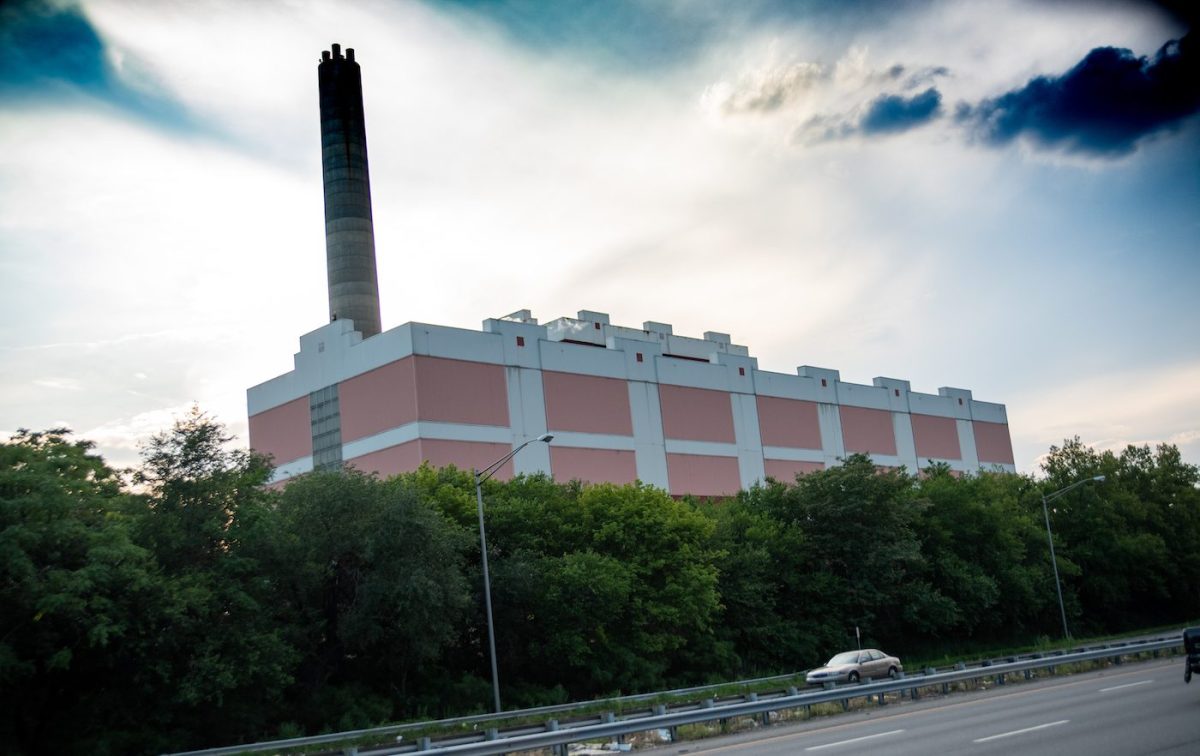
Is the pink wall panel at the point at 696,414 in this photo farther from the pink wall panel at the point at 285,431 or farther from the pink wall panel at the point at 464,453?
the pink wall panel at the point at 285,431

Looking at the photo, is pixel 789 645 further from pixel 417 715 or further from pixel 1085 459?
pixel 1085 459

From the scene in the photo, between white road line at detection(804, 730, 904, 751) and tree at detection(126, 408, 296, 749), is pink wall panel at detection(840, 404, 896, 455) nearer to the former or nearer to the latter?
tree at detection(126, 408, 296, 749)

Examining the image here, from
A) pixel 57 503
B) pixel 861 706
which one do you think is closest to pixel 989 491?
pixel 861 706

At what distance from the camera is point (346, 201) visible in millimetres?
82812

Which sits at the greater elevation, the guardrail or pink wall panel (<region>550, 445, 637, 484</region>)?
pink wall panel (<region>550, 445, 637, 484</region>)

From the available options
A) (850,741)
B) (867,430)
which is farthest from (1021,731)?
(867,430)

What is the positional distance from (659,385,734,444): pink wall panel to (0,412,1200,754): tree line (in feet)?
64.8

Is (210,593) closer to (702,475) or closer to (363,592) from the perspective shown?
(363,592)

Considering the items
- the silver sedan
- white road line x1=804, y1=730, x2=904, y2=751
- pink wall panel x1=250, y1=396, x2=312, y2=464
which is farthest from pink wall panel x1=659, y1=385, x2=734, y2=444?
white road line x1=804, y1=730, x2=904, y2=751

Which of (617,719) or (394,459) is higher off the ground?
(394,459)

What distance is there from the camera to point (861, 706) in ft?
88.6

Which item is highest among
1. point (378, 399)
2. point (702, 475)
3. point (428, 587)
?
point (378, 399)

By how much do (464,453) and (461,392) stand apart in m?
4.29

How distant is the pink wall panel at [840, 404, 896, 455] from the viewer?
322ft
